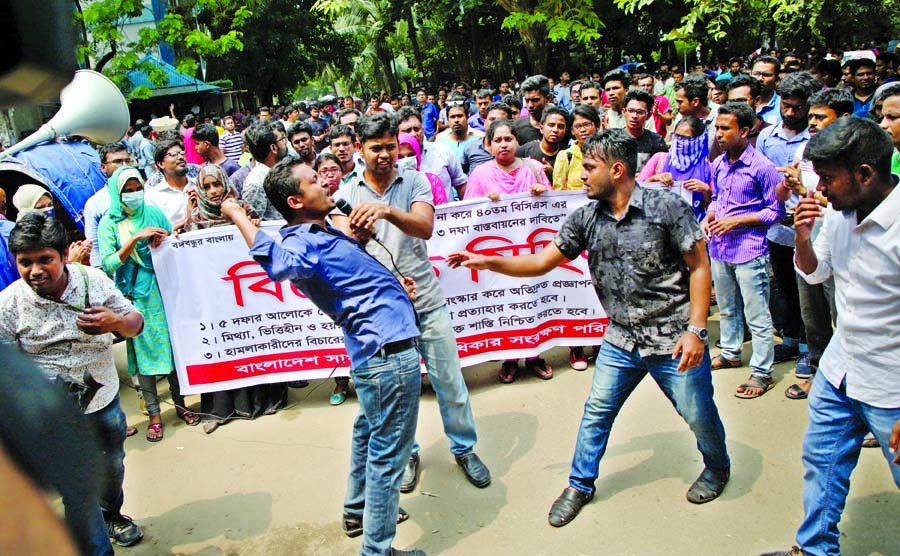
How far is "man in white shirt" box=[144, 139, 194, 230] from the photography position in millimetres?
5469

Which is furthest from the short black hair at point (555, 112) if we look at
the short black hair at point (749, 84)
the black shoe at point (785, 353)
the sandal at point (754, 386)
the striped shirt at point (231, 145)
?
the striped shirt at point (231, 145)

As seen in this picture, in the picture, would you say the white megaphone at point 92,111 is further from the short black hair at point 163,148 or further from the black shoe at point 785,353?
the black shoe at point 785,353

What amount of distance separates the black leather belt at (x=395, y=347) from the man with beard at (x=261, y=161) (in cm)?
246

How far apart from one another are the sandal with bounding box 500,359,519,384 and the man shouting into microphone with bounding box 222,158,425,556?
2.22m

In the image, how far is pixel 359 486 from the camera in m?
3.68

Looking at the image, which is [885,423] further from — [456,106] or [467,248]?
[456,106]

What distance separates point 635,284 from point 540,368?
2158mm

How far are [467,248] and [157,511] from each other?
268 centimetres

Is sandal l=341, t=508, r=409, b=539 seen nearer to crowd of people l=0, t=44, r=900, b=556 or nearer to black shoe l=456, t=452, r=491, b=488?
crowd of people l=0, t=44, r=900, b=556

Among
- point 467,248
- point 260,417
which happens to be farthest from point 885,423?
point 260,417

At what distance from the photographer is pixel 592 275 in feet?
12.1

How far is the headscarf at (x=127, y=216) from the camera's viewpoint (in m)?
4.88

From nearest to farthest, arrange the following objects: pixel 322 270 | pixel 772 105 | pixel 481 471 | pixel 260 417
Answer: pixel 322 270 → pixel 481 471 → pixel 260 417 → pixel 772 105

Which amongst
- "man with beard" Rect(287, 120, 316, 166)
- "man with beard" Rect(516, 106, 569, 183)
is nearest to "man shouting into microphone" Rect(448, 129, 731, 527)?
"man with beard" Rect(516, 106, 569, 183)
